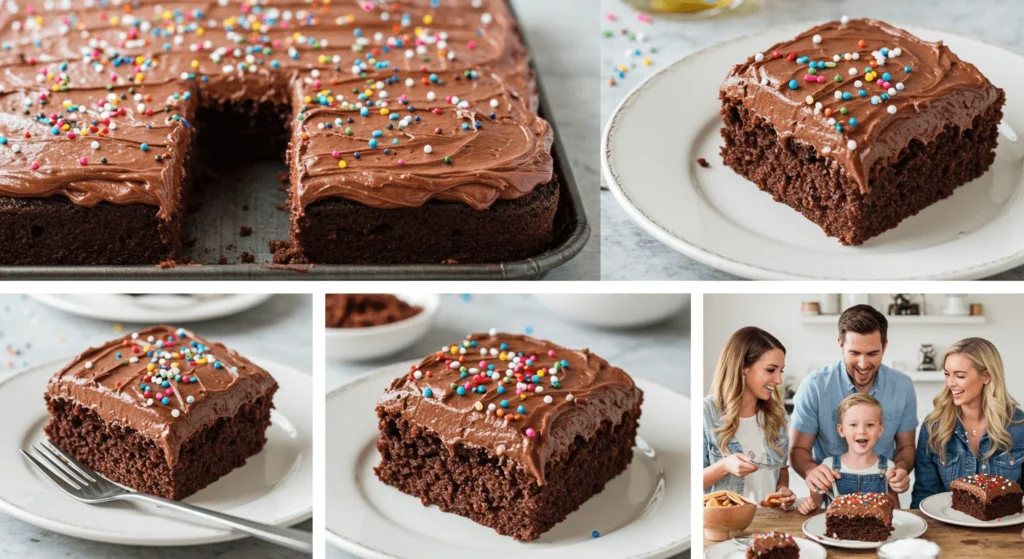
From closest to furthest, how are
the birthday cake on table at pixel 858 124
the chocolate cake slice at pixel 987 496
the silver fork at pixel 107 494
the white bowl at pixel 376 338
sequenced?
the chocolate cake slice at pixel 987 496 → the silver fork at pixel 107 494 → the birthday cake on table at pixel 858 124 → the white bowl at pixel 376 338

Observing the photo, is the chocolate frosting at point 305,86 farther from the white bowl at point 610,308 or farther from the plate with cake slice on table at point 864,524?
the plate with cake slice on table at point 864,524

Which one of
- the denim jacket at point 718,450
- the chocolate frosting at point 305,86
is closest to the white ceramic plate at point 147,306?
the chocolate frosting at point 305,86

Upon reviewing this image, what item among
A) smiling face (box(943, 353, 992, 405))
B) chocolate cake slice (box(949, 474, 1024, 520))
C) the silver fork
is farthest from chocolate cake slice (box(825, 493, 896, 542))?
the silver fork

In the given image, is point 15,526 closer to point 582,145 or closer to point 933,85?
A: point 582,145

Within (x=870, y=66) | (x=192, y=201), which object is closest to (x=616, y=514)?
(x=870, y=66)

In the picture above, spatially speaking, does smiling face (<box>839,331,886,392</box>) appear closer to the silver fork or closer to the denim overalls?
the denim overalls

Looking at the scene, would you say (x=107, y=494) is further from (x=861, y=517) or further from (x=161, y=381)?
(x=861, y=517)
